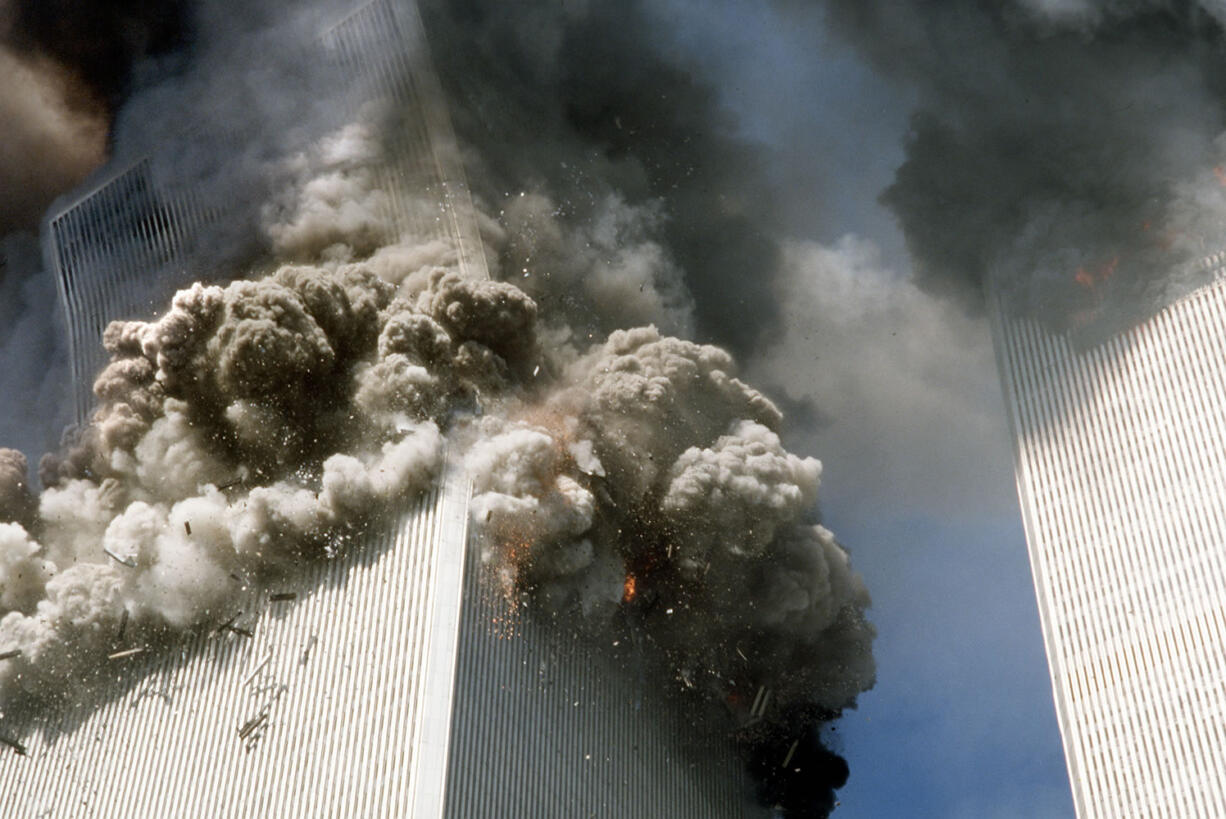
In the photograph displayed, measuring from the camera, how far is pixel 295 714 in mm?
81188

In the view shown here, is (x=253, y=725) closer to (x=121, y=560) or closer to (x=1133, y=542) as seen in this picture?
(x=121, y=560)

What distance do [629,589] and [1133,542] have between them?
36383 millimetres

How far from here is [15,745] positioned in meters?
91.4

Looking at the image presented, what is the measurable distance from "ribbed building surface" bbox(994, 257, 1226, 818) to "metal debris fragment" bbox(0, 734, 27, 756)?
65.1 meters

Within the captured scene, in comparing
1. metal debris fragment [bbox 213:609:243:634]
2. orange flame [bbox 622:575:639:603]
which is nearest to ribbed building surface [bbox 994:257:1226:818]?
orange flame [bbox 622:575:639:603]

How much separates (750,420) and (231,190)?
1379 inches

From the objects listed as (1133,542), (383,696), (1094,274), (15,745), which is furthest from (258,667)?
(1094,274)

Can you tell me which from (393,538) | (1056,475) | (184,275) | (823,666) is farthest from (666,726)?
(184,275)

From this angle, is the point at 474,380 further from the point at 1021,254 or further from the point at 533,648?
the point at 1021,254

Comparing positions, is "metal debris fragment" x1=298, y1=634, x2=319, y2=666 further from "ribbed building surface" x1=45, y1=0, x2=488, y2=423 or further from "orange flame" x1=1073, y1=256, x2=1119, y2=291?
"orange flame" x1=1073, y1=256, x2=1119, y2=291

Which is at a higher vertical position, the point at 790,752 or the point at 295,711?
the point at 295,711

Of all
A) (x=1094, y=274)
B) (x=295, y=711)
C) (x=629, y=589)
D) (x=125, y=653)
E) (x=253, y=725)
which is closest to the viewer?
(x=295, y=711)

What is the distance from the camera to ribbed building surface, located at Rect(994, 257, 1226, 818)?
9838 centimetres

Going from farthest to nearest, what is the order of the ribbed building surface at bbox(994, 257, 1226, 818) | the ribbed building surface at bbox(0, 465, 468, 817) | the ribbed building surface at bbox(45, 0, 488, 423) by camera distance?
1. the ribbed building surface at bbox(994, 257, 1226, 818)
2. the ribbed building surface at bbox(45, 0, 488, 423)
3. the ribbed building surface at bbox(0, 465, 468, 817)
